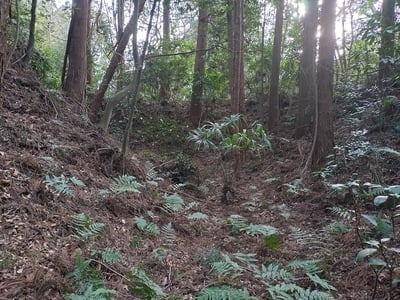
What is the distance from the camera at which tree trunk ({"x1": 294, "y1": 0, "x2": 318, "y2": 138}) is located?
10961 millimetres

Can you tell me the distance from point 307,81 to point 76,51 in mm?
6330

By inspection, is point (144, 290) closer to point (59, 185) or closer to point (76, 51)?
point (59, 185)

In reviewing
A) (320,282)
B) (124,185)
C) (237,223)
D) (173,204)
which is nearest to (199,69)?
(173,204)

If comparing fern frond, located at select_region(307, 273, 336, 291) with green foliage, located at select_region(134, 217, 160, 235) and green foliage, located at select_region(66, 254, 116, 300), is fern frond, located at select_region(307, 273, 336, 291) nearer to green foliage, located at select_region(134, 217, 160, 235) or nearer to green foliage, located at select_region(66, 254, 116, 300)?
green foliage, located at select_region(66, 254, 116, 300)

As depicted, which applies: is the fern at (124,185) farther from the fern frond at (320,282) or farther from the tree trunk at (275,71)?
the tree trunk at (275,71)

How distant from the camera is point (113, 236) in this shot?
4.20 meters

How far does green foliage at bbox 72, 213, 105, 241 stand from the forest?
0.02m

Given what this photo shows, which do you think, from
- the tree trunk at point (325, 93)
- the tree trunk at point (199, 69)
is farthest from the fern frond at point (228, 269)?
the tree trunk at point (199, 69)

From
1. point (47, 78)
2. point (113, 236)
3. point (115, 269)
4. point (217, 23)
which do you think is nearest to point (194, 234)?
point (113, 236)

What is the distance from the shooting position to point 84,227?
3939mm

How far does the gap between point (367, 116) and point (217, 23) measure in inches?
249

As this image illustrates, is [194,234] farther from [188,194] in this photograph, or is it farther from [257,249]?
[188,194]

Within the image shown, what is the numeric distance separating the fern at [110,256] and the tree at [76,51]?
216 inches

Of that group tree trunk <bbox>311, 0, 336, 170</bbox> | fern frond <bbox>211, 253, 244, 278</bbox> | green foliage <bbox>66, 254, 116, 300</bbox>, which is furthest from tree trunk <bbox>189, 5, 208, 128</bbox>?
green foliage <bbox>66, 254, 116, 300</bbox>
